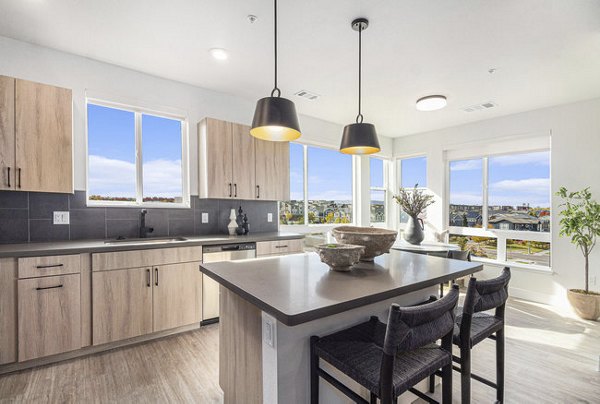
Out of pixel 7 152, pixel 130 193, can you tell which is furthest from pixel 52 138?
pixel 130 193

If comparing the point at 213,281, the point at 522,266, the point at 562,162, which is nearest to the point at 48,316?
the point at 213,281

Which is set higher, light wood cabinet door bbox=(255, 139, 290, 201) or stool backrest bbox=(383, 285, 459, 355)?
light wood cabinet door bbox=(255, 139, 290, 201)

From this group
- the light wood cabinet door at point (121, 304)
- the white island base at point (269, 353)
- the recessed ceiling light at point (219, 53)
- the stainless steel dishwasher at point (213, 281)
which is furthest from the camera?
the stainless steel dishwasher at point (213, 281)

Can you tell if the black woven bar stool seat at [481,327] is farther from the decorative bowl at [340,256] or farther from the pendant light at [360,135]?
the pendant light at [360,135]

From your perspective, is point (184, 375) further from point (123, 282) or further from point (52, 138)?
point (52, 138)

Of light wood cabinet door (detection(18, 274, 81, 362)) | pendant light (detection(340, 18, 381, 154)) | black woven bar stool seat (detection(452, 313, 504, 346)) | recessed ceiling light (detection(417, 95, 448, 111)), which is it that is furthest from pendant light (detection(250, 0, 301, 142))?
recessed ceiling light (detection(417, 95, 448, 111))

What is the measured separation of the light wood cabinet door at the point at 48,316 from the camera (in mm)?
2270

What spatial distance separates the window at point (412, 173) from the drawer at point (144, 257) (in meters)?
4.37

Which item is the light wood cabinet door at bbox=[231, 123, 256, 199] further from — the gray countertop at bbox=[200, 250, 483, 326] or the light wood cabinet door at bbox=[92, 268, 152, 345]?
the gray countertop at bbox=[200, 250, 483, 326]

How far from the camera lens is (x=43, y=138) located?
2.55 m

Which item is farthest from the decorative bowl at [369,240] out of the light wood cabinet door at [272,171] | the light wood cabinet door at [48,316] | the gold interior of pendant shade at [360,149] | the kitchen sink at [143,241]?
the light wood cabinet door at [48,316]

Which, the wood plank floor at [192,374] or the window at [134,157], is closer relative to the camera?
the wood plank floor at [192,374]

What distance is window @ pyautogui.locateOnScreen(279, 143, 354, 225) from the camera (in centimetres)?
481

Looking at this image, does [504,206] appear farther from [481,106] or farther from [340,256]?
[340,256]
